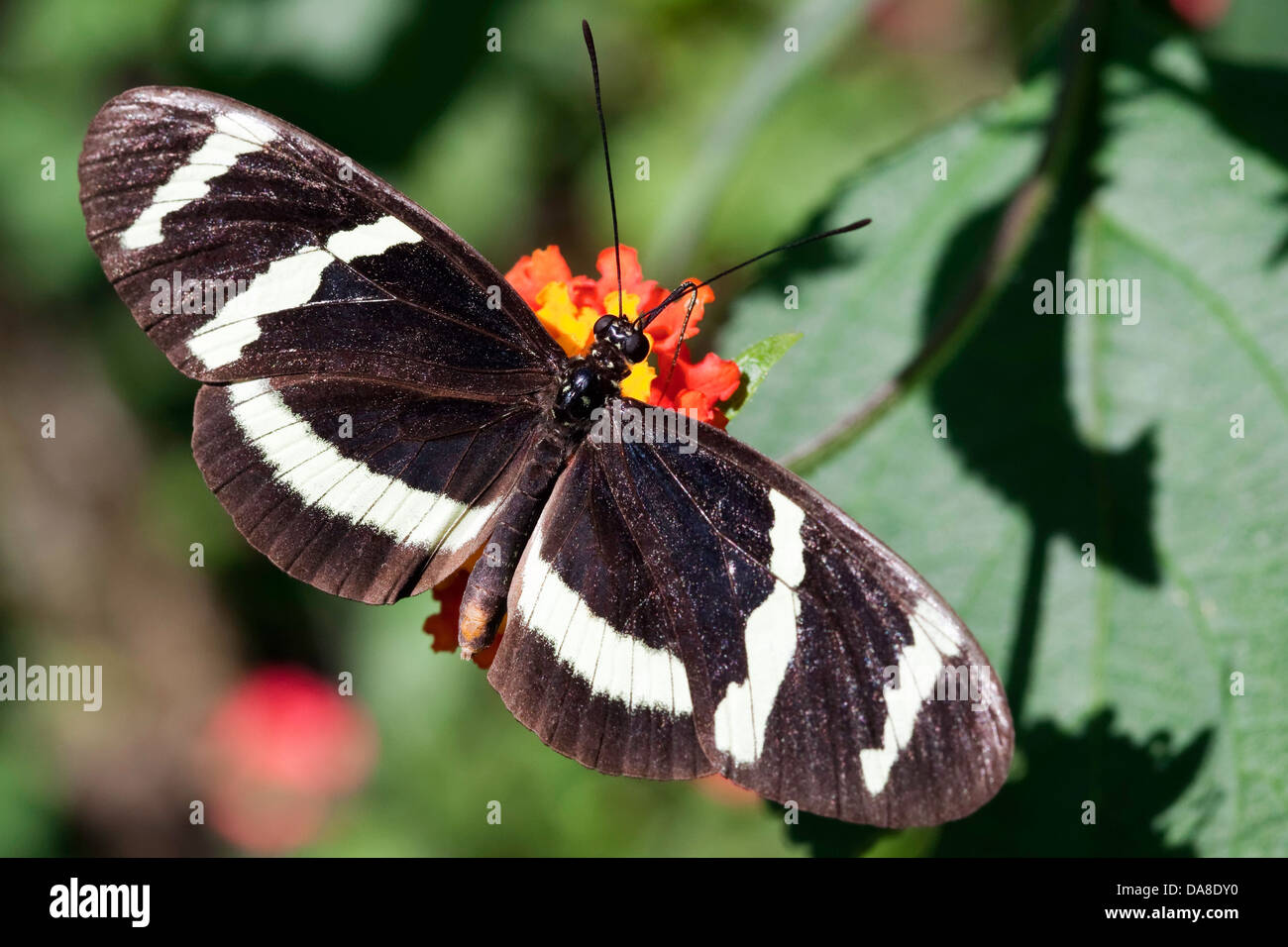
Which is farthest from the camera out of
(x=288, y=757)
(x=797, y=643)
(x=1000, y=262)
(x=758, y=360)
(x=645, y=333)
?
(x=288, y=757)

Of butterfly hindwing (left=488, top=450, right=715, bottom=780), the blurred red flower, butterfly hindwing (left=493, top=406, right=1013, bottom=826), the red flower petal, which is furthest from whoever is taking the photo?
the blurred red flower

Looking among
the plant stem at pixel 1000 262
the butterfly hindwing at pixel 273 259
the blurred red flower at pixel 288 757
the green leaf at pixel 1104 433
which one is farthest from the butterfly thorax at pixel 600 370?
the blurred red flower at pixel 288 757

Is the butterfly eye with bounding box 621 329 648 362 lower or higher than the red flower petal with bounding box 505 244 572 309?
lower

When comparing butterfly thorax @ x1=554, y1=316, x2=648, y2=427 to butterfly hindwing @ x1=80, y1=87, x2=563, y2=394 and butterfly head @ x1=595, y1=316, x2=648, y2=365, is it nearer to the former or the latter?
butterfly head @ x1=595, y1=316, x2=648, y2=365

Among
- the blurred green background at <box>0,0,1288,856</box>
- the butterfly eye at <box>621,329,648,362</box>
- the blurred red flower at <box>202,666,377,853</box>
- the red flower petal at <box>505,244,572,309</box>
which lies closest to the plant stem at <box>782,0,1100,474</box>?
the blurred green background at <box>0,0,1288,856</box>

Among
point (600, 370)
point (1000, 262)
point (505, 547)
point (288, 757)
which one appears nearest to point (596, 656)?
point (505, 547)

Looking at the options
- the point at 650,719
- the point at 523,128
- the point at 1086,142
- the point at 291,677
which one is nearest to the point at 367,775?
the point at 291,677

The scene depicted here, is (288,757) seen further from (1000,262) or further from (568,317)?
(1000,262)
